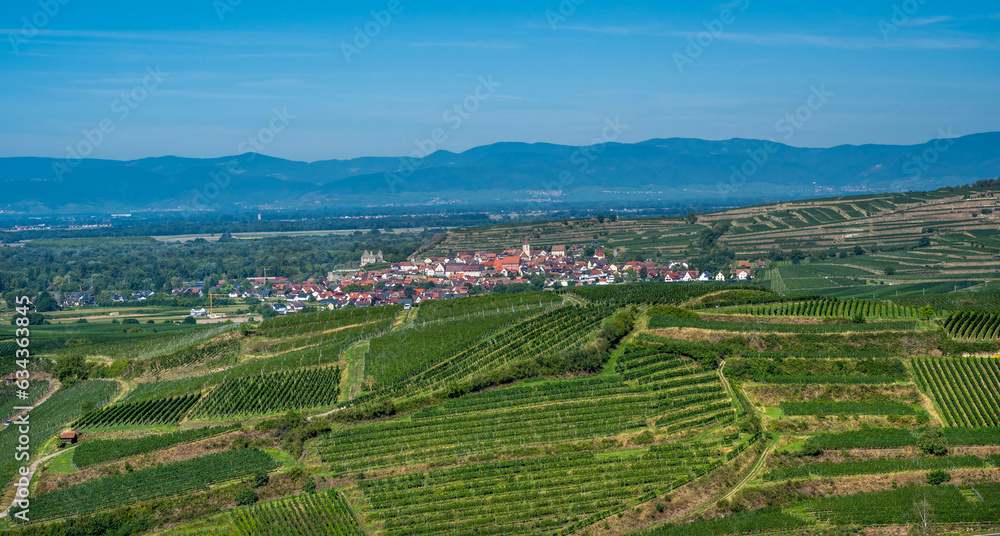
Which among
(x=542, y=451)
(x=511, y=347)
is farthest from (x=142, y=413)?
(x=542, y=451)

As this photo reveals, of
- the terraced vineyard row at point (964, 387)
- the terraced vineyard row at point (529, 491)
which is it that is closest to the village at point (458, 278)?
the terraced vineyard row at point (529, 491)

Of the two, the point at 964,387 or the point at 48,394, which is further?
the point at 48,394

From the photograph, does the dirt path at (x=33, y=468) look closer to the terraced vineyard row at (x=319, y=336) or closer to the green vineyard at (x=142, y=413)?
the green vineyard at (x=142, y=413)

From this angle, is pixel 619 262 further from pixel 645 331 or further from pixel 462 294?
pixel 645 331

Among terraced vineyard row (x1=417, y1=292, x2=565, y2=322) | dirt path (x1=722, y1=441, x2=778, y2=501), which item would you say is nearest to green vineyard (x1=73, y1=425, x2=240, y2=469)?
terraced vineyard row (x1=417, y1=292, x2=565, y2=322)

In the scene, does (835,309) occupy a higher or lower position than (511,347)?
higher

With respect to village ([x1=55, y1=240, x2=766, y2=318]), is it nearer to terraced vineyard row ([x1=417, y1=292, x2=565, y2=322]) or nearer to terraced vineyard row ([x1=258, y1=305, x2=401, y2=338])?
terraced vineyard row ([x1=258, y1=305, x2=401, y2=338])

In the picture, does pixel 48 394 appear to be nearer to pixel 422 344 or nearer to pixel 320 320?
pixel 320 320
